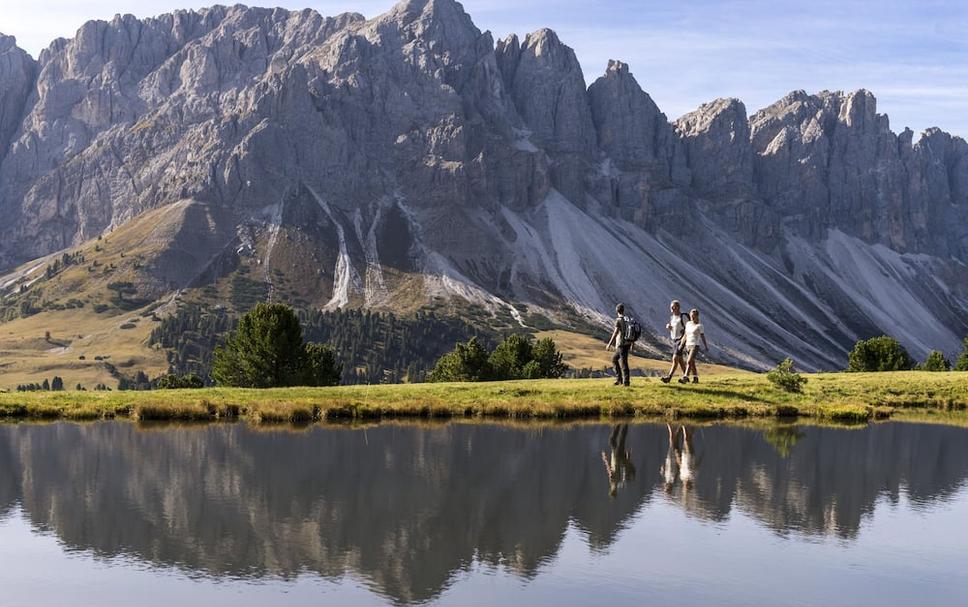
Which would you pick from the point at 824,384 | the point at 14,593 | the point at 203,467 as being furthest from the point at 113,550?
the point at 824,384

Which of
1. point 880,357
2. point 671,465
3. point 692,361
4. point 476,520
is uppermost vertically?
point 692,361

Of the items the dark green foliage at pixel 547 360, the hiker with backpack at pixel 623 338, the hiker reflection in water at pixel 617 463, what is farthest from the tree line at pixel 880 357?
the hiker reflection in water at pixel 617 463

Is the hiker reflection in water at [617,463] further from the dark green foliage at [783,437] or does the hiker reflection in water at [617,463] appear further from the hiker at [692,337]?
the hiker at [692,337]

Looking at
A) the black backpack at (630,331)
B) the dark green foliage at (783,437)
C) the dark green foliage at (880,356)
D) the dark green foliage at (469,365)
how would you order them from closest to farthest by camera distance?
the dark green foliage at (783,437), the black backpack at (630,331), the dark green foliage at (469,365), the dark green foliage at (880,356)

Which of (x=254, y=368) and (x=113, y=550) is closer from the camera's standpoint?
(x=113, y=550)

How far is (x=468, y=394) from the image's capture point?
159ft

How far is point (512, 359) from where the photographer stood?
4491 inches

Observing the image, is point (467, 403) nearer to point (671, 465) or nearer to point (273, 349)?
point (671, 465)

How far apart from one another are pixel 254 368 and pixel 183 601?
65.8 m

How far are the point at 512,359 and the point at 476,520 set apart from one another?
89.7 meters

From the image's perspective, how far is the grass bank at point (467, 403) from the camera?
1737 inches

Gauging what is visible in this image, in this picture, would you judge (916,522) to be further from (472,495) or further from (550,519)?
(472,495)

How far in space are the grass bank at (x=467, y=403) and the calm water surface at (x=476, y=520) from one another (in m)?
5.94

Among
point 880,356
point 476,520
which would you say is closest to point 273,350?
point 476,520
